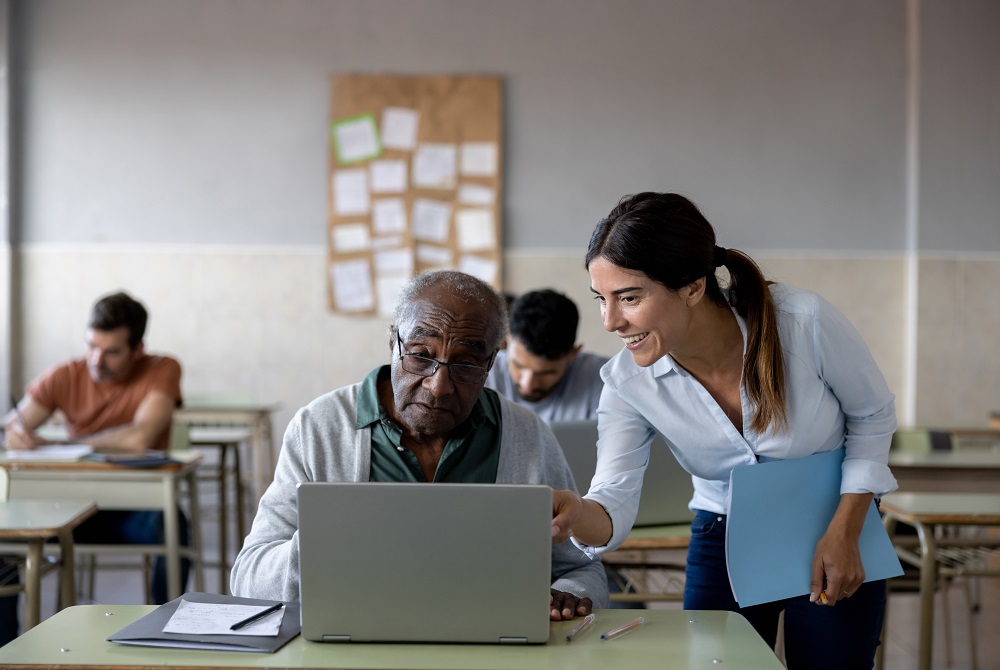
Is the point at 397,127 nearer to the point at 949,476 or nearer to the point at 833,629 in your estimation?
the point at 949,476

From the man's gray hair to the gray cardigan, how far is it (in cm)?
16

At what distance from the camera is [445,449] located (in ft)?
5.67

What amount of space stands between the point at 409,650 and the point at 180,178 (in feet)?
16.1

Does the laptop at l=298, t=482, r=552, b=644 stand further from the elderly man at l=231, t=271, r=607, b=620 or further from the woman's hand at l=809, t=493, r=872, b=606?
the woman's hand at l=809, t=493, r=872, b=606

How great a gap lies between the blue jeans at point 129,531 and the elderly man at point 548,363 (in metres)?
1.26

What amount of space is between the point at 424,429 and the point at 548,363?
47.6 inches

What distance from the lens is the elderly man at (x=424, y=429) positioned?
1656 mm

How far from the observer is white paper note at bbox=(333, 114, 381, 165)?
18.6ft

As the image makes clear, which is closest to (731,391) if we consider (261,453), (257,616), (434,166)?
(257,616)

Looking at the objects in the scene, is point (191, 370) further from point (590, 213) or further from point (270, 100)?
point (590, 213)

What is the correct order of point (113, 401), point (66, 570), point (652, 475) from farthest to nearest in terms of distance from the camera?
1. point (113, 401)
2. point (652, 475)
3. point (66, 570)

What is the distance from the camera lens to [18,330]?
5.70m

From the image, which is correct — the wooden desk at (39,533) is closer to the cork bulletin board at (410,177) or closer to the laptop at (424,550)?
the laptop at (424,550)

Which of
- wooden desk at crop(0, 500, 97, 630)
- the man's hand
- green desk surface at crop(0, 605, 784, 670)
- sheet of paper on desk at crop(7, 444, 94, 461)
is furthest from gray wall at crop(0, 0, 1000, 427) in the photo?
green desk surface at crop(0, 605, 784, 670)
